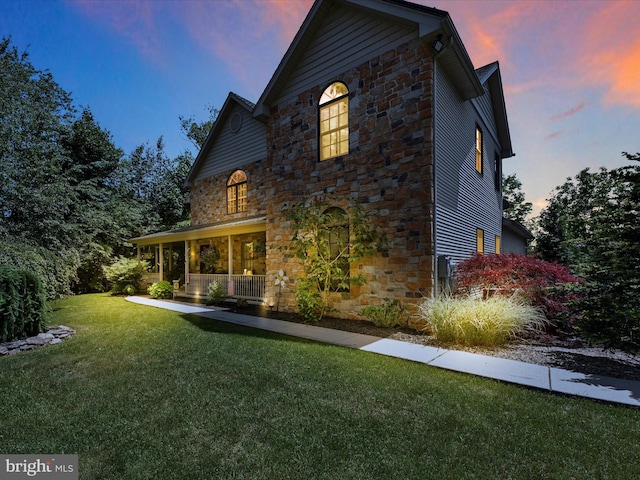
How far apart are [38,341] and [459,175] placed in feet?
36.3

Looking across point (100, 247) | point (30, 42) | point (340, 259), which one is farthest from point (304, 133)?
point (30, 42)

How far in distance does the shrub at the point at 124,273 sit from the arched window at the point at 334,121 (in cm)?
1194

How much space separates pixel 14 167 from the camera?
11.8 metres

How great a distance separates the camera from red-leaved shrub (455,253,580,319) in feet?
21.2

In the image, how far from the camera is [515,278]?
23.0 feet

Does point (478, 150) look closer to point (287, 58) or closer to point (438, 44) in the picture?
point (438, 44)

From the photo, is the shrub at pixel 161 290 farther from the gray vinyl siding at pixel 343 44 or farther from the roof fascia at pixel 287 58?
the gray vinyl siding at pixel 343 44

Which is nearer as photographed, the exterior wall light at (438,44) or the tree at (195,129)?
the exterior wall light at (438,44)

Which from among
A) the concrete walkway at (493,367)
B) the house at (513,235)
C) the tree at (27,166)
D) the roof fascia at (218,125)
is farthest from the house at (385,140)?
the tree at (27,166)

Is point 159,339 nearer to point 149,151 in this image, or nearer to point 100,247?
point 100,247

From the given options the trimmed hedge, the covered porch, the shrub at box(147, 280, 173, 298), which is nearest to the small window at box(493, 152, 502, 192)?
the covered porch

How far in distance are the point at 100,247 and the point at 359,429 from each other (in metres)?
18.2

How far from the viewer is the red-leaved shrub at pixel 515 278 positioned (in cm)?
646

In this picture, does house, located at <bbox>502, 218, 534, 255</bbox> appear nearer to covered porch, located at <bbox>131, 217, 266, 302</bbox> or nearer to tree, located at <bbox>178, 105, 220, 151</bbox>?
covered porch, located at <bbox>131, 217, 266, 302</bbox>
